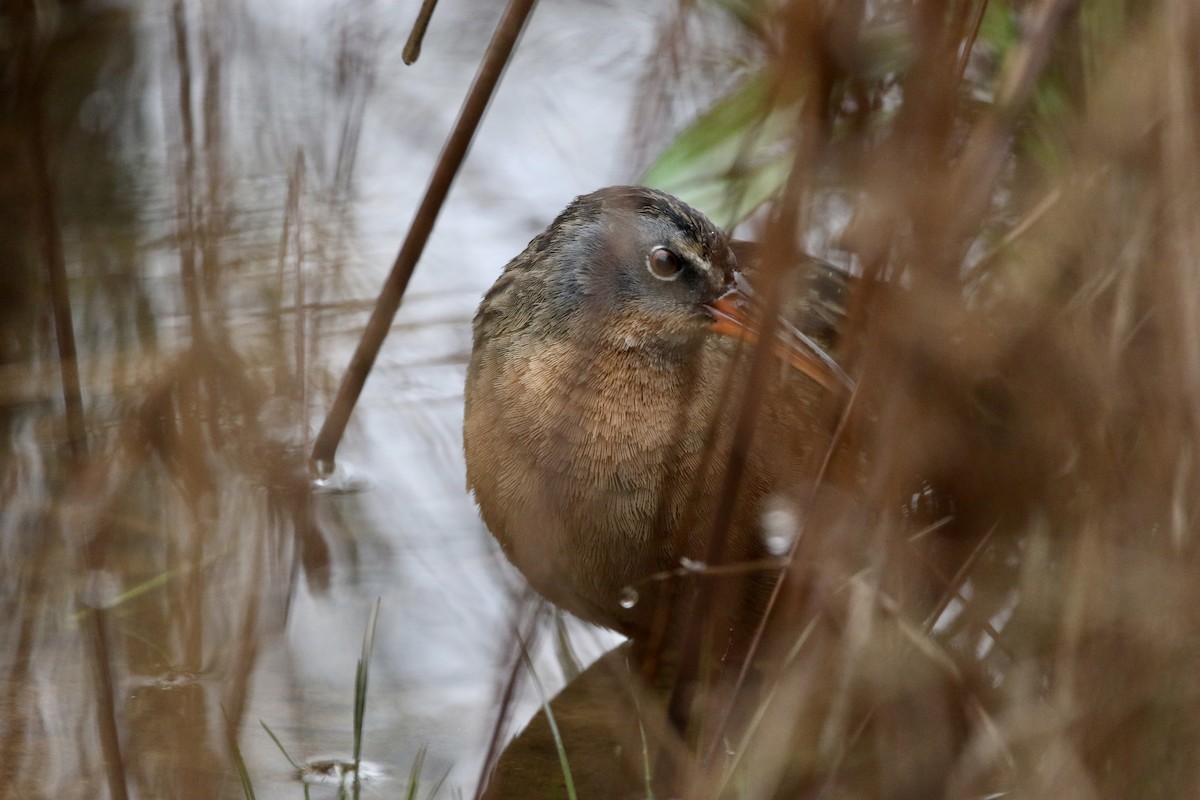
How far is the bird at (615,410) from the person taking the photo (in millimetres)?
2766

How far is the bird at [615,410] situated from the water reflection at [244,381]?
0.36 meters

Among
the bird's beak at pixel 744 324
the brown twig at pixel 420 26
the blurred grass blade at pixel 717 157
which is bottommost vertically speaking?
the bird's beak at pixel 744 324

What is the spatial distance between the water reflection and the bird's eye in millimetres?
673

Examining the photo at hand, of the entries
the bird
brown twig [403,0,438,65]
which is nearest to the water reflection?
brown twig [403,0,438,65]

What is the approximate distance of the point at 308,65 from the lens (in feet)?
11.0

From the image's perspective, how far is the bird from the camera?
277 cm

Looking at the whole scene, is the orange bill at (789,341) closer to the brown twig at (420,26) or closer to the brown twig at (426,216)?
the brown twig at (426,216)

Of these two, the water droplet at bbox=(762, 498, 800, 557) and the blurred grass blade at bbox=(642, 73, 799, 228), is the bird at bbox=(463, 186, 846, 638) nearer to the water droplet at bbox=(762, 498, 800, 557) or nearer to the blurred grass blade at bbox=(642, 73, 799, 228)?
the water droplet at bbox=(762, 498, 800, 557)

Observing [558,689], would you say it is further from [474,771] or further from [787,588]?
[787,588]

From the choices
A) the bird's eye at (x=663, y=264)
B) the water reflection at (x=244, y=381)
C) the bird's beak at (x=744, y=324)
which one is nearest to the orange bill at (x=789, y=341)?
the bird's beak at (x=744, y=324)

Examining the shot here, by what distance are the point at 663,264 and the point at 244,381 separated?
4.57ft

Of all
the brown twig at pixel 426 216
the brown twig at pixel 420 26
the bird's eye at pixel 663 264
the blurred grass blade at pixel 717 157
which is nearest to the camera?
the brown twig at pixel 420 26

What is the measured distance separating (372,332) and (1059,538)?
5.45ft

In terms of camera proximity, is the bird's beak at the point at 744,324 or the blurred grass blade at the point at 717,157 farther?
the blurred grass blade at the point at 717,157
